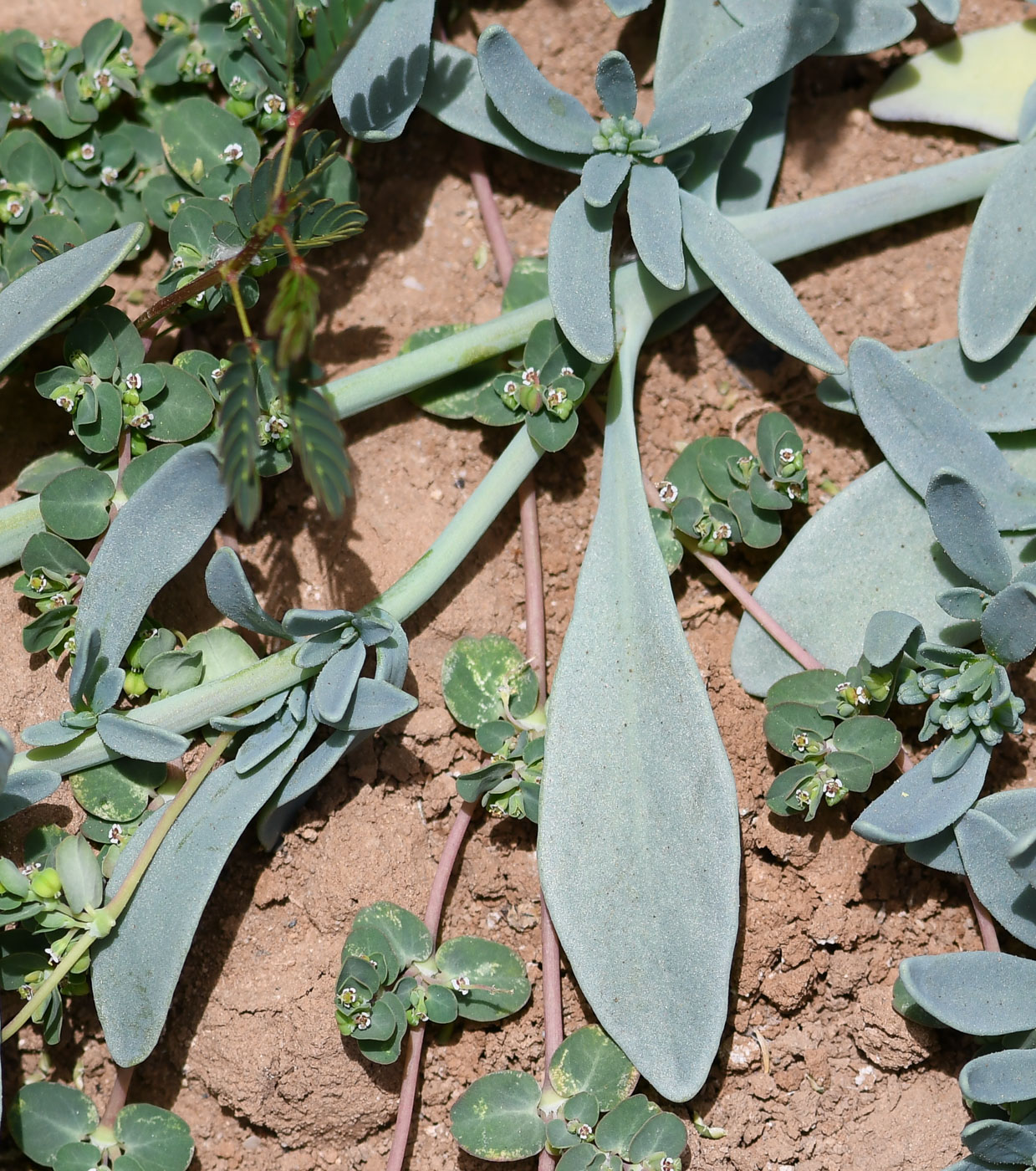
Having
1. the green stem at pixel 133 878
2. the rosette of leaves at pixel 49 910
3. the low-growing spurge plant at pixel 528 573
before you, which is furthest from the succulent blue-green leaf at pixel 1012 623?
the rosette of leaves at pixel 49 910

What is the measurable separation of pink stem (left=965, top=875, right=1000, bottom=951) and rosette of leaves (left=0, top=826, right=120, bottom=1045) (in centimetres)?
150

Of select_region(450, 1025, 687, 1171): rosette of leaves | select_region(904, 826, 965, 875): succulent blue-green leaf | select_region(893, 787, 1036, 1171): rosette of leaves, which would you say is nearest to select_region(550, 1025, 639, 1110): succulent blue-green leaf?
select_region(450, 1025, 687, 1171): rosette of leaves

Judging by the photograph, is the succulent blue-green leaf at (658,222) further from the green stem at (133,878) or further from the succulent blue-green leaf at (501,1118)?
the succulent blue-green leaf at (501,1118)

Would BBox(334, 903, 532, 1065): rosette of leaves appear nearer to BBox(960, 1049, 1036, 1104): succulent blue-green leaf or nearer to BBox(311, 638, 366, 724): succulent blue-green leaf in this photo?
BBox(311, 638, 366, 724): succulent blue-green leaf

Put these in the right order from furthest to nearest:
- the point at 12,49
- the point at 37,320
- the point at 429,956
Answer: the point at 12,49 → the point at 429,956 → the point at 37,320

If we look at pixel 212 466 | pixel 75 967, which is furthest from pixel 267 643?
pixel 75 967

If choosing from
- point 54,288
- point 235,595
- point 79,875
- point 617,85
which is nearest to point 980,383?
point 617,85

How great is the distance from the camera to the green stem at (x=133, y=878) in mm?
1771

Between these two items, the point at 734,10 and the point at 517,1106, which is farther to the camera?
the point at 734,10

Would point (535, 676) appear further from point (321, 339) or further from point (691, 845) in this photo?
point (321, 339)

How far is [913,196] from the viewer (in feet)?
7.24

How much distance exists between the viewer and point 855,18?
2.12 m

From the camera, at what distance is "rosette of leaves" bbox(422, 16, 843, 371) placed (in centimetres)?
195

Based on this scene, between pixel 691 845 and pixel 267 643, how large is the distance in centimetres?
85
